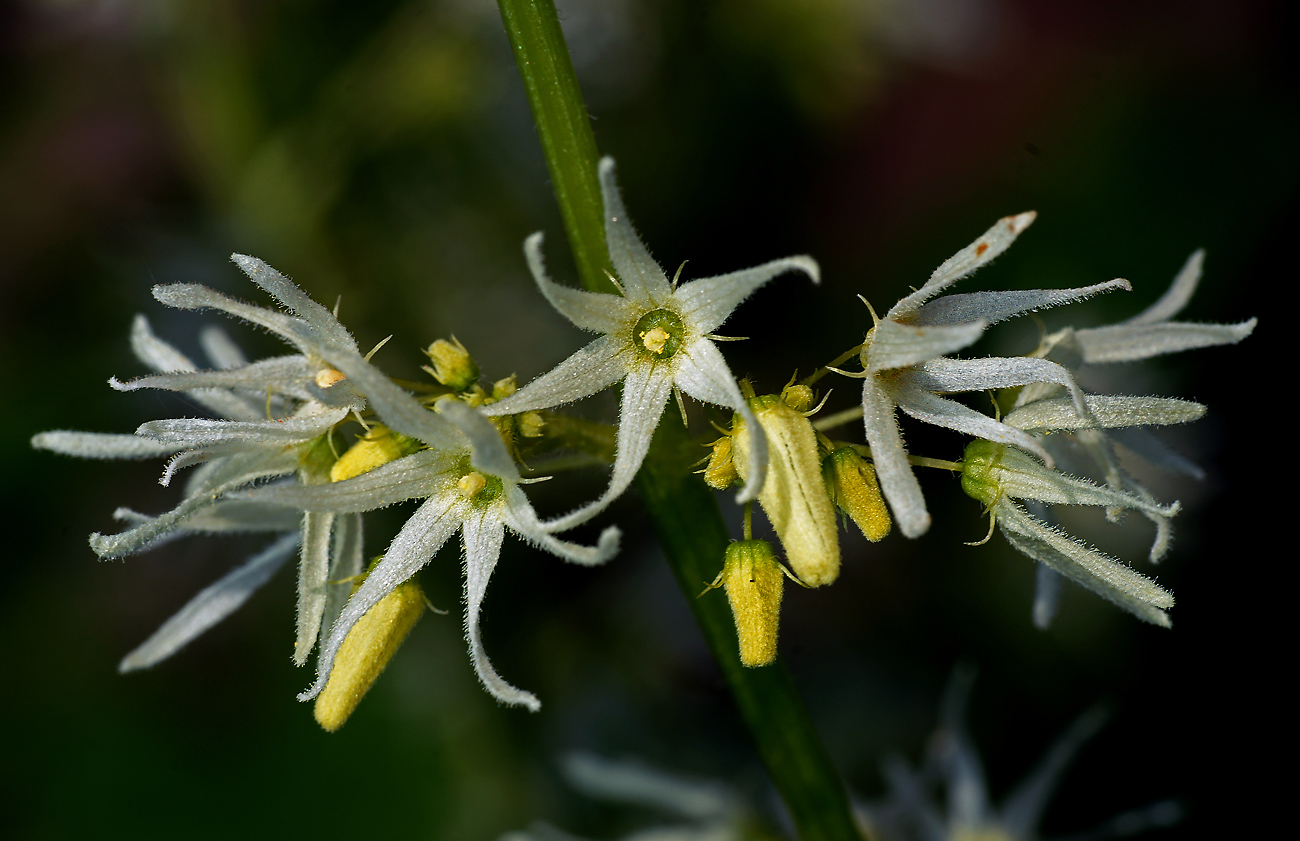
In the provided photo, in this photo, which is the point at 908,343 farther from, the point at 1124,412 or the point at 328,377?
the point at 328,377

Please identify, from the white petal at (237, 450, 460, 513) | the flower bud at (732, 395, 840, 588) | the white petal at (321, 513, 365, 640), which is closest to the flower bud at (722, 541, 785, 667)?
the flower bud at (732, 395, 840, 588)

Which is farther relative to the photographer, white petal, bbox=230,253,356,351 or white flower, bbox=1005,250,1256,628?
white flower, bbox=1005,250,1256,628

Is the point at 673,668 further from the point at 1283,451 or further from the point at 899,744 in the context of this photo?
the point at 1283,451

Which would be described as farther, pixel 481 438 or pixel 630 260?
pixel 630 260

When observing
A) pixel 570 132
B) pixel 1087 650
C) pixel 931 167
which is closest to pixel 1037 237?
pixel 931 167

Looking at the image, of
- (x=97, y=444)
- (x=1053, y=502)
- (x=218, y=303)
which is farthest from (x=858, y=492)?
(x=97, y=444)

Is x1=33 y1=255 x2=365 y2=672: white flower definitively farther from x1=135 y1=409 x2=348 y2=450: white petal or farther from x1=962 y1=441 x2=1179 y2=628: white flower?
x1=962 y1=441 x2=1179 y2=628: white flower
